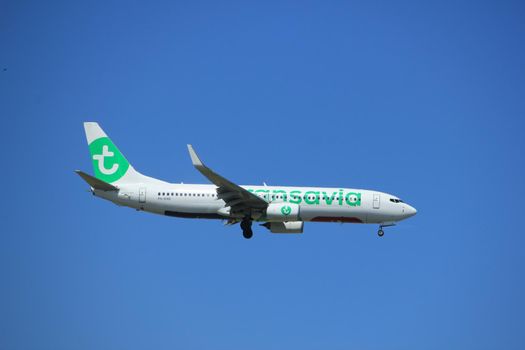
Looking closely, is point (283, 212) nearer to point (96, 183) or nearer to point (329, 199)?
point (329, 199)

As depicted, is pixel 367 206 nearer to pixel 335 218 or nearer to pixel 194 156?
pixel 335 218

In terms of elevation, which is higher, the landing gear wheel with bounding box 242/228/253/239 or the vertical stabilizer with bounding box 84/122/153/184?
the vertical stabilizer with bounding box 84/122/153/184

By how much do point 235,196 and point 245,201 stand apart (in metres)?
0.87

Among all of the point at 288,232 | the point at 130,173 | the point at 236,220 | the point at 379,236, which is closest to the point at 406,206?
the point at 379,236

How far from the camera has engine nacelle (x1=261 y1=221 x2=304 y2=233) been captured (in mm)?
54031

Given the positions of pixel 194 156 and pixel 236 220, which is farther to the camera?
pixel 236 220

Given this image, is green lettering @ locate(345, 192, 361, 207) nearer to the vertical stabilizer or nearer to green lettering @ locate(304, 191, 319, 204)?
green lettering @ locate(304, 191, 319, 204)

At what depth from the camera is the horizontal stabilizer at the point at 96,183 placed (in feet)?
162

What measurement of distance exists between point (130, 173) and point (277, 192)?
10.2 metres

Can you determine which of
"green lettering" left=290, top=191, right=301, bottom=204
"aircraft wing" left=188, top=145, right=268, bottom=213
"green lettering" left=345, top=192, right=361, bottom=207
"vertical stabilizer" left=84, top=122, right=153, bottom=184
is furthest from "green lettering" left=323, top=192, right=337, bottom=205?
"vertical stabilizer" left=84, top=122, right=153, bottom=184

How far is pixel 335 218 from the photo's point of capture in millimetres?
52594

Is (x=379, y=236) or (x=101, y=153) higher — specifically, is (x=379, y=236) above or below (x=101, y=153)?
below

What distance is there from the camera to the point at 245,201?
50.9 m

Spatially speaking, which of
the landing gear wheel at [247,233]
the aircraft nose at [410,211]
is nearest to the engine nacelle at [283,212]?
the landing gear wheel at [247,233]
